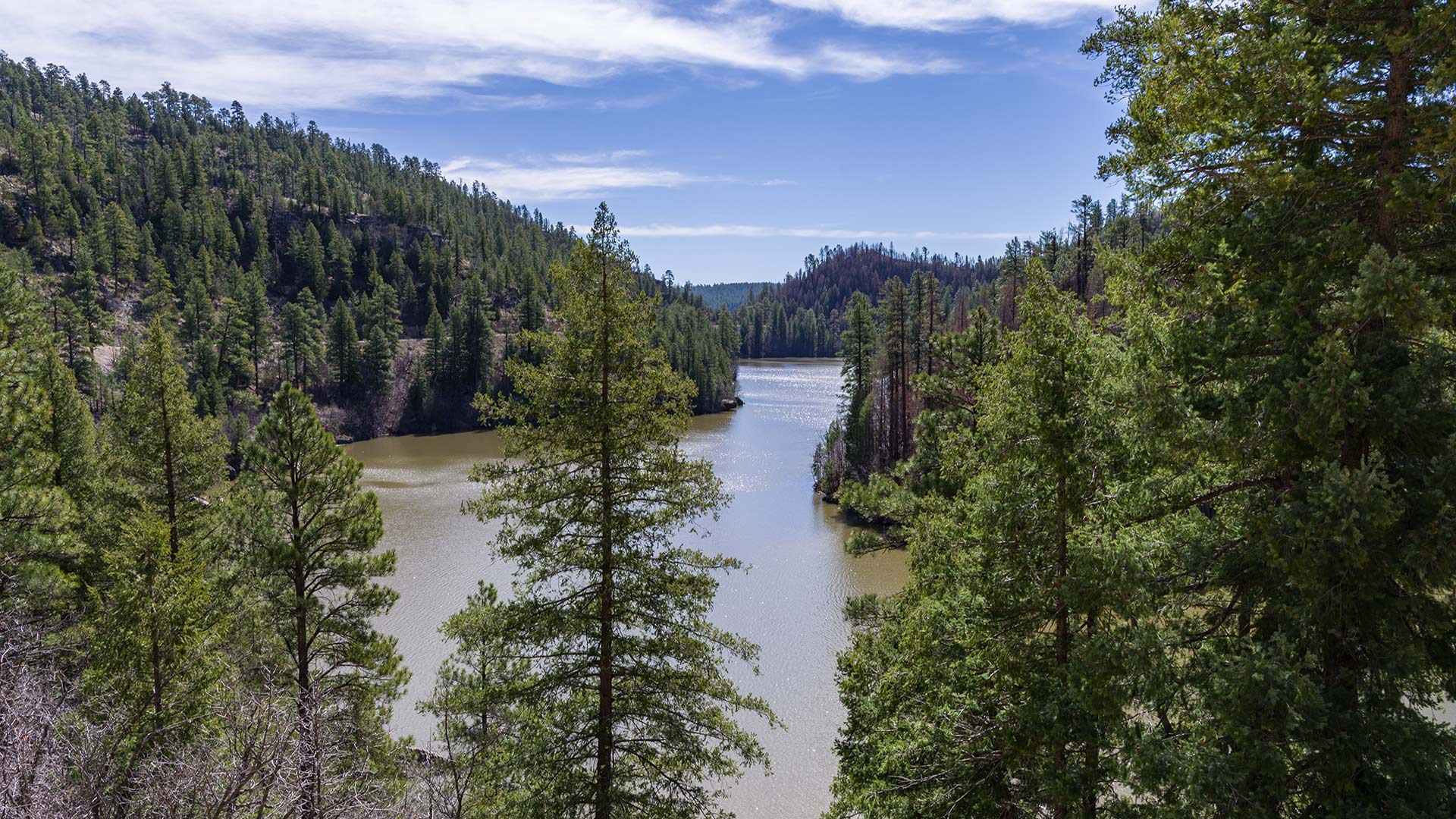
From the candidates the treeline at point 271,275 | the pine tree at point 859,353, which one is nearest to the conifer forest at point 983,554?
the pine tree at point 859,353

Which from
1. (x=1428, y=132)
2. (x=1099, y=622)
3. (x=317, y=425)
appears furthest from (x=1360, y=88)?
(x=317, y=425)

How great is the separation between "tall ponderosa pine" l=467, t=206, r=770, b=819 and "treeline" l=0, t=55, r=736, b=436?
3466cm

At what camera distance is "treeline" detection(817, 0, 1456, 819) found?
4980 mm

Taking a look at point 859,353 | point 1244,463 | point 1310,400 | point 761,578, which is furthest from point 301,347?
point 1310,400

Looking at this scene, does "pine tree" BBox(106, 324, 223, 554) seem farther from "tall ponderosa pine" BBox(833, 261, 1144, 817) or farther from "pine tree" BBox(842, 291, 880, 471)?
"pine tree" BBox(842, 291, 880, 471)

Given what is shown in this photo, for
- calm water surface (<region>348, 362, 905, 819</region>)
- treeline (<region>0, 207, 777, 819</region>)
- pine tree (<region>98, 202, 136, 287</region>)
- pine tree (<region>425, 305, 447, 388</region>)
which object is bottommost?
calm water surface (<region>348, 362, 905, 819</region>)

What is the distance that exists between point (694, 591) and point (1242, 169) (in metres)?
6.80

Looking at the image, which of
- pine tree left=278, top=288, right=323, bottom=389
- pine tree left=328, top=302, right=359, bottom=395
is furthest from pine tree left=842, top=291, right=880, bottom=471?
pine tree left=328, top=302, right=359, bottom=395

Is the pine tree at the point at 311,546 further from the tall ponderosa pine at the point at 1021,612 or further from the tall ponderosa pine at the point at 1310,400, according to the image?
the tall ponderosa pine at the point at 1310,400

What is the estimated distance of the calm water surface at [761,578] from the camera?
56.5 feet

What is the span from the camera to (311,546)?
13.0 metres

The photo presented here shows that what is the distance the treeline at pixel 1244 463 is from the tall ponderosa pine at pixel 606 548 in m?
2.86

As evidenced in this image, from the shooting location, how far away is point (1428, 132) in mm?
4938

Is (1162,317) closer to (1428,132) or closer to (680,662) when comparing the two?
(1428,132)
